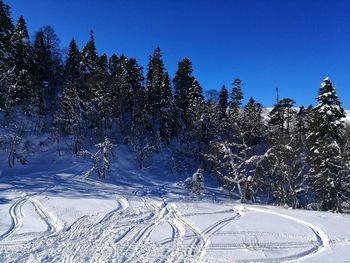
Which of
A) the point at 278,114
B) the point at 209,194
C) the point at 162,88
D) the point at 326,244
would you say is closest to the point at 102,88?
the point at 162,88

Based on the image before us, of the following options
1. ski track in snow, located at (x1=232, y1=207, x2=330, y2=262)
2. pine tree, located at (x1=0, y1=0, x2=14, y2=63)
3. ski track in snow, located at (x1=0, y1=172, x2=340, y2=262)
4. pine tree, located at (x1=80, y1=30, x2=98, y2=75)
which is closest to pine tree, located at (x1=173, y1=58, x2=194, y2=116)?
pine tree, located at (x1=80, y1=30, x2=98, y2=75)

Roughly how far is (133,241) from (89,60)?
4222cm

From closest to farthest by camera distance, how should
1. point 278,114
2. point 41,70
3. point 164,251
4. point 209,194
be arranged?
point 164,251 < point 209,194 < point 41,70 < point 278,114

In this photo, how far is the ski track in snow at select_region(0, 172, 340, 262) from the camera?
465 inches

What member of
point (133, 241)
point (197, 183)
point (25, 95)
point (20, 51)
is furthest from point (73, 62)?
point (133, 241)

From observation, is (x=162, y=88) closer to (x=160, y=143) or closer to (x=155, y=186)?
(x=160, y=143)

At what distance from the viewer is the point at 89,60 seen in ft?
170

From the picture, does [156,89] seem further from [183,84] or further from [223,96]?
[223,96]

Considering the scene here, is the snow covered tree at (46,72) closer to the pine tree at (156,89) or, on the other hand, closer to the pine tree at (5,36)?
the pine tree at (5,36)

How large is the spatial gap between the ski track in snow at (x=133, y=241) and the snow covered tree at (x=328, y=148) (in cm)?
927

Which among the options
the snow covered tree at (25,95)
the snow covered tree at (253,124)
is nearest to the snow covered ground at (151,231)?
the snow covered tree at (25,95)

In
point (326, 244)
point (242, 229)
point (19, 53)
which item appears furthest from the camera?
point (19, 53)

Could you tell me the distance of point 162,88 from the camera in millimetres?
47094

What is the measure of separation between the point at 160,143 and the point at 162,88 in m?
7.36
